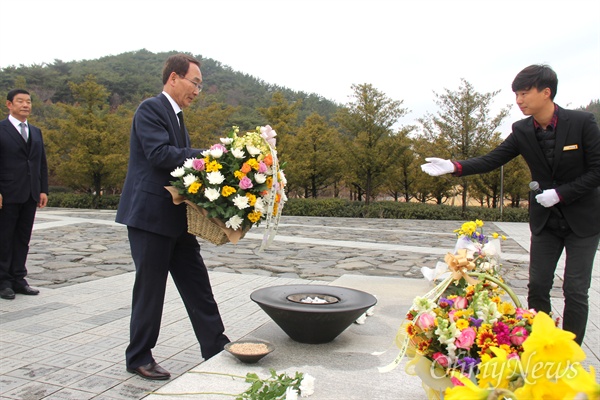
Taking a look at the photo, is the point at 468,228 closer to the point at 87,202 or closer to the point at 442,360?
the point at 442,360

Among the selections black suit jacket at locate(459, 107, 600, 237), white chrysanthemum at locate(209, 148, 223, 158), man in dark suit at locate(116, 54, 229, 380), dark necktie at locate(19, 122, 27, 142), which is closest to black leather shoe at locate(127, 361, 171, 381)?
man in dark suit at locate(116, 54, 229, 380)

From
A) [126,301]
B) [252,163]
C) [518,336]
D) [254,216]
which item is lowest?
[126,301]

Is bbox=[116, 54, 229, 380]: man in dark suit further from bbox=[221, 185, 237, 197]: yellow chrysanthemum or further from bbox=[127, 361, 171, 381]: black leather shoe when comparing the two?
bbox=[221, 185, 237, 197]: yellow chrysanthemum

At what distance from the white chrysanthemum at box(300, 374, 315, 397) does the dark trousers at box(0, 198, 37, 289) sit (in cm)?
397

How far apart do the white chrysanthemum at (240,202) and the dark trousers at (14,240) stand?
3442 mm

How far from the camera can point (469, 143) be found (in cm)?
2098

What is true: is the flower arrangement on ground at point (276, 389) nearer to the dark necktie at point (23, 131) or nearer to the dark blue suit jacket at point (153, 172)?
the dark blue suit jacket at point (153, 172)

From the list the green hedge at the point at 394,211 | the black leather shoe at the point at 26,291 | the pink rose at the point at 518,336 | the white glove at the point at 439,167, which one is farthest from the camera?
the green hedge at the point at 394,211

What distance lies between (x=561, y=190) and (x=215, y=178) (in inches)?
Result: 83.1

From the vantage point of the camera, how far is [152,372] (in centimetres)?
316

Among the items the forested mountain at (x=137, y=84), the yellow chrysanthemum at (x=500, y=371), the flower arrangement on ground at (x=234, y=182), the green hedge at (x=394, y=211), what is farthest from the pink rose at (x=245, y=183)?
the forested mountain at (x=137, y=84)

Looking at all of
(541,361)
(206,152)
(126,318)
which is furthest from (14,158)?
(541,361)

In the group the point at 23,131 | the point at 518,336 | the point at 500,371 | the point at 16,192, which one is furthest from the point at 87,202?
the point at 500,371

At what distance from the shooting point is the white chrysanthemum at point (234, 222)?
9.80 feet
